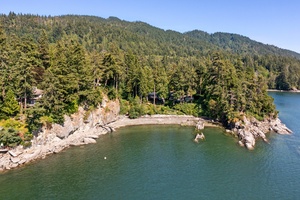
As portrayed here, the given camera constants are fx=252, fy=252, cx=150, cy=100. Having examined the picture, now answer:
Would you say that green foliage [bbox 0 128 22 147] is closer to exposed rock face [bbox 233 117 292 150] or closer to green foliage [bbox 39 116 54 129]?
green foliage [bbox 39 116 54 129]

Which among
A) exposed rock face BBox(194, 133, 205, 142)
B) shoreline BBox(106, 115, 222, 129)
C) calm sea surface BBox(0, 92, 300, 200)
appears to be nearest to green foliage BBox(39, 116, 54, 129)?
calm sea surface BBox(0, 92, 300, 200)

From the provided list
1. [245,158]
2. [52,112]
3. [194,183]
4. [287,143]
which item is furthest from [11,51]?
[287,143]

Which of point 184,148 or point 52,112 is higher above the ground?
point 52,112

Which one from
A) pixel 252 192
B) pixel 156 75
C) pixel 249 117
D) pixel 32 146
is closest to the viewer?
pixel 252 192

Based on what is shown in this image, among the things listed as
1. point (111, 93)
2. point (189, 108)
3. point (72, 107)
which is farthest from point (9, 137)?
point (189, 108)

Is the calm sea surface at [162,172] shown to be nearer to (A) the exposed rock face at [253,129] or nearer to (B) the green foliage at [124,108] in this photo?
(A) the exposed rock face at [253,129]

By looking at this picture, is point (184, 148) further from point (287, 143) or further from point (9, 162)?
point (9, 162)

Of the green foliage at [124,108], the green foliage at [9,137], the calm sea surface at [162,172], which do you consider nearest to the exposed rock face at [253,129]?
the calm sea surface at [162,172]
